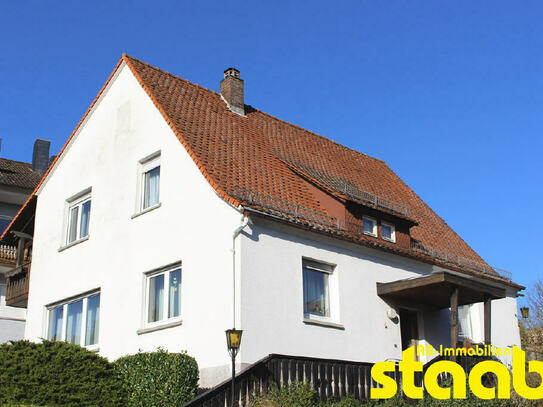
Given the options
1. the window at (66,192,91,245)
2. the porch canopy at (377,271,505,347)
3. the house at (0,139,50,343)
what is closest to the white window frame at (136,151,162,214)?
the window at (66,192,91,245)

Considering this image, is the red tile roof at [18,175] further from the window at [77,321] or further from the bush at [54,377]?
the bush at [54,377]

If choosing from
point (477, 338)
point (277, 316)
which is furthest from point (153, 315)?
point (477, 338)

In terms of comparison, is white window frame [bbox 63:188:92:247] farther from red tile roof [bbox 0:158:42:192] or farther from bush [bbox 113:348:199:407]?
red tile roof [bbox 0:158:42:192]

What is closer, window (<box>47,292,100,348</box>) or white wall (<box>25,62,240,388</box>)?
white wall (<box>25,62,240,388</box>)

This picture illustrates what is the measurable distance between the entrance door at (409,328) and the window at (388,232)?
2080 millimetres

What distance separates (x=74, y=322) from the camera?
19156 millimetres

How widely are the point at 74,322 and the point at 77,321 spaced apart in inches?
7.7

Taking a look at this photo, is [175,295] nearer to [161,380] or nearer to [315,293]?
[161,380]

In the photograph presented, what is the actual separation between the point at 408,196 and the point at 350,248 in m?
8.63

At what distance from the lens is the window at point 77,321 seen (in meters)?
18.3

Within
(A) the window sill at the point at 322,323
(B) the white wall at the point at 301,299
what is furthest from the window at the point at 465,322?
(A) the window sill at the point at 322,323

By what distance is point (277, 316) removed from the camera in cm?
1485

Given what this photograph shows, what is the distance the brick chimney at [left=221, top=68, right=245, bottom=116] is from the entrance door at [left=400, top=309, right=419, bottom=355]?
8217 mm

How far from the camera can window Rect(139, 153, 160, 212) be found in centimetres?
1792
